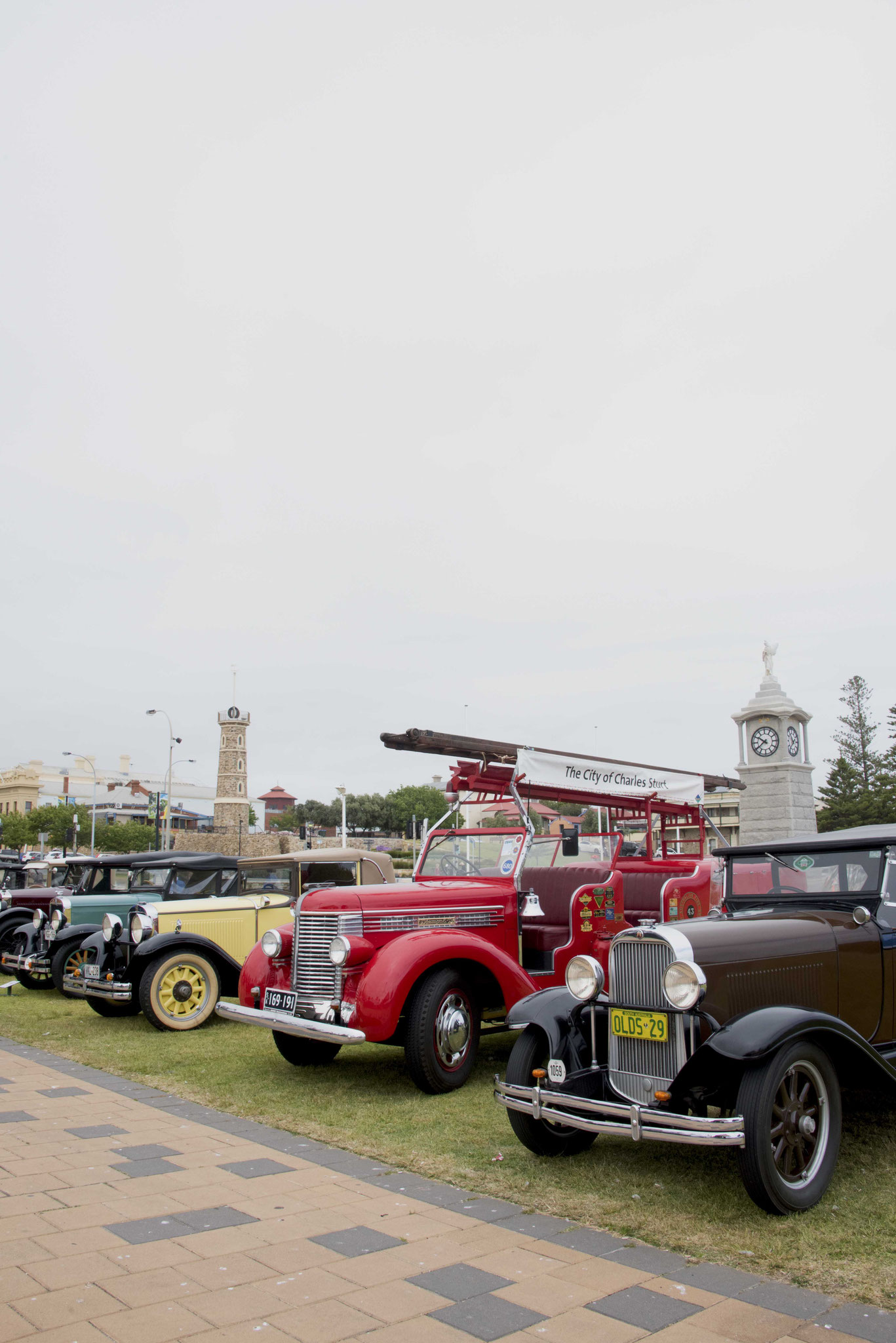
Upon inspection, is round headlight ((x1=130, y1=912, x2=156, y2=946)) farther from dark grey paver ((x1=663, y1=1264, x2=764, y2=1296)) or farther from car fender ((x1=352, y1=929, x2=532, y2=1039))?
dark grey paver ((x1=663, y1=1264, x2=764, y2=1296))

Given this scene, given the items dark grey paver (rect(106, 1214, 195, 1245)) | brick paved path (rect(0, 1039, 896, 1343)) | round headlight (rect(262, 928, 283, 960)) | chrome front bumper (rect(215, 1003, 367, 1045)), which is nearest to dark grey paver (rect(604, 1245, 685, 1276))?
brick paved path (rect(0, 1039, 896, 1343))

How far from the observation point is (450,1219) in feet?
14.2

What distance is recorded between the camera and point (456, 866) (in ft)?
28.9

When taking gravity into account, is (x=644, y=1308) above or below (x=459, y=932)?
below

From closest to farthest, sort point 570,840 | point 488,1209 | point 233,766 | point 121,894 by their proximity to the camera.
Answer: point 488,1209 < point 570,840 < point 121,894 < point 233,766

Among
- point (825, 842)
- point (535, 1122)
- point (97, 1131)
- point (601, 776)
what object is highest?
point (601, 776)

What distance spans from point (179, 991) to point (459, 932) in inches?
158

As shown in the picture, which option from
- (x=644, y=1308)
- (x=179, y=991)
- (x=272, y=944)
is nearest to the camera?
(x=644, y=1308)

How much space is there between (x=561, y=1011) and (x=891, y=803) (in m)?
50.1

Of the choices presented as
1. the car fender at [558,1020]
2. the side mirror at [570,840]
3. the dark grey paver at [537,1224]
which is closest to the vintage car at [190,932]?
the side mirror at [570,840]

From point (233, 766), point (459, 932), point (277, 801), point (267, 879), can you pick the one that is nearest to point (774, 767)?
point (267, 879)

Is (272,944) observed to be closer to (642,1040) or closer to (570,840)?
(570,840)

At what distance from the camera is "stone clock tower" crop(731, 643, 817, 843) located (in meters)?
29.3

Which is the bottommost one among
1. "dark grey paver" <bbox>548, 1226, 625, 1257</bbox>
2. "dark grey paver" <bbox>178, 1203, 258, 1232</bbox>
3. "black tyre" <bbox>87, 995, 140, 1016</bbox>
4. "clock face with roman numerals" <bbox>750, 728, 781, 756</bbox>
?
"black tyre" <bbox>87, 995, 140, 1016</bbox>
